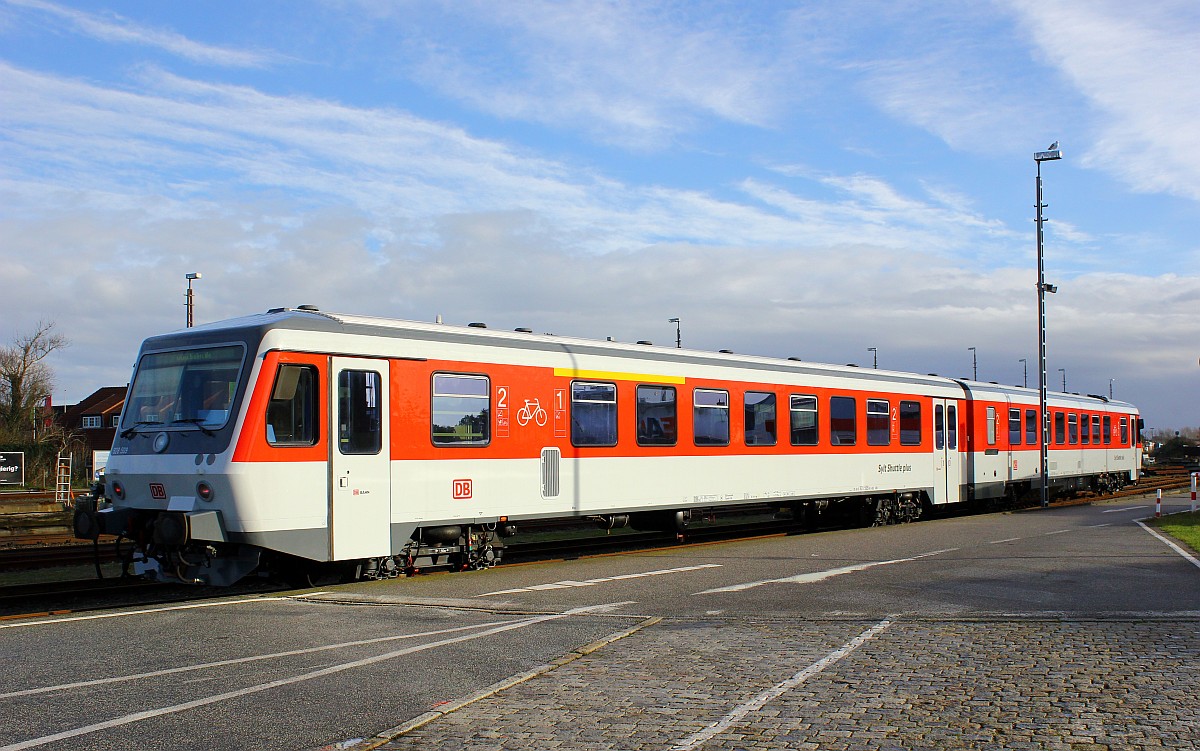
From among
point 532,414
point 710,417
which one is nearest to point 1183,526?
point 710,417

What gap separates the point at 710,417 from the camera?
17.5m

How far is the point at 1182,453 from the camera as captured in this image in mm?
74125

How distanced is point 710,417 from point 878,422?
19.1ft

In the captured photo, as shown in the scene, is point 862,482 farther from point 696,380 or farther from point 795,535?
point 696,380

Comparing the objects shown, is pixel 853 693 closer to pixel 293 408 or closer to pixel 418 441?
pixel 293 408

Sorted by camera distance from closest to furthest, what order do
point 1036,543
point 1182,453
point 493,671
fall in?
point 493,671 → point 1036,543 → point 1182,453

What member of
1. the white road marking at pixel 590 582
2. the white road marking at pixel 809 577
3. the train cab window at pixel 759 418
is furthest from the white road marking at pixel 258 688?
the train cab window at pixel 759 418

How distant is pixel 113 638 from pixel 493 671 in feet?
12.1

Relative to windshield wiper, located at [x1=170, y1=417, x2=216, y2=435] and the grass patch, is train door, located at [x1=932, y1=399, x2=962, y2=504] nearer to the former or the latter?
the grass patch

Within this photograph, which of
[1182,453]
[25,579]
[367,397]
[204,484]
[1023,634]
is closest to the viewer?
[1023,634]

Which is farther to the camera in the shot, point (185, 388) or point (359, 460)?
point (359, 460)

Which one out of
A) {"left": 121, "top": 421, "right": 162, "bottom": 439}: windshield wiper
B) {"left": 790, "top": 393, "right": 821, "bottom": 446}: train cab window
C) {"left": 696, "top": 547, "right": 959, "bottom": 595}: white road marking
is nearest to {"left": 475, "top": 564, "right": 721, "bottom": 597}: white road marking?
{"left": 696, "top": 547, "right": 959, "bottom": 595}: white road marking

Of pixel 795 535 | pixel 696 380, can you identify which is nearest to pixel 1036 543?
pixel 795 535

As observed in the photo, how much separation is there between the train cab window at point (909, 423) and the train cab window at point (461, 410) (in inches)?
469
